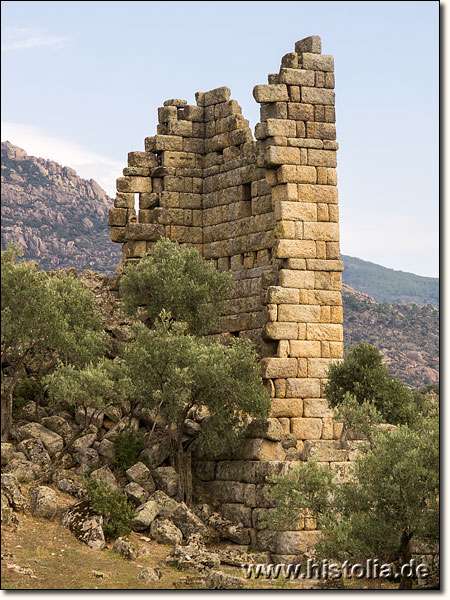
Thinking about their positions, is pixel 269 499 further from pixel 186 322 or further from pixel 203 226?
pixel 203 226

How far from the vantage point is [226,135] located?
30.8m

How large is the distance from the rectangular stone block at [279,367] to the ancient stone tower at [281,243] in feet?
0.07

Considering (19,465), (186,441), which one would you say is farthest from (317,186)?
(19,465)

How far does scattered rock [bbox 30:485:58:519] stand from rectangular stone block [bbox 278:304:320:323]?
7.00 m

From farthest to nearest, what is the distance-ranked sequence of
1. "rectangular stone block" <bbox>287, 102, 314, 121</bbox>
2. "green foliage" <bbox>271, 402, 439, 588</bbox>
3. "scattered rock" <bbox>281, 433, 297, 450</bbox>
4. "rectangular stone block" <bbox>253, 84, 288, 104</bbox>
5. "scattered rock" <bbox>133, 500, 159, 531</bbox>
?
1. "rectangular stone block" <bbox>287, 102, 314, 121</bbox>
2. "rectangular stone block" <bbox>253, 84, 288, 104</bbox>
3. "scattered rock" <bbox>281, 433, 297, 450</bbox>
4. "scattered rock" <bbox>133, 500, 159, 531</bbox>
5. "green foliage" <bbox>271, 402, 439, 588</bbox>

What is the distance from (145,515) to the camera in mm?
23984

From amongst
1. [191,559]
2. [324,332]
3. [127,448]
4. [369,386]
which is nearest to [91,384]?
[127,448]

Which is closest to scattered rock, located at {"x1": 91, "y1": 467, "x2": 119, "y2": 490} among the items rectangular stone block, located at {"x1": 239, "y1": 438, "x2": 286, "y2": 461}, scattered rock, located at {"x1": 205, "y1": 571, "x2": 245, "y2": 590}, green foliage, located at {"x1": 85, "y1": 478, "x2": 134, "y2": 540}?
green foliage, located at {"x1": 85, "y1": 478, "x2": 134, "y2": 540}

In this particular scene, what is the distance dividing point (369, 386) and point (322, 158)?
5.44 m

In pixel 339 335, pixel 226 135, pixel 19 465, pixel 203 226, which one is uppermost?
pixel 226 135

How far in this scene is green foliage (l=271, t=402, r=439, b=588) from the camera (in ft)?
69.9

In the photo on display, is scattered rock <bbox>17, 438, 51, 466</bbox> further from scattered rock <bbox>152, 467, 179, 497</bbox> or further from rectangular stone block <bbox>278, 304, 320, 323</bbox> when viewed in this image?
rectangular stone block <bbox>278, 304, 320, 323</bbox>

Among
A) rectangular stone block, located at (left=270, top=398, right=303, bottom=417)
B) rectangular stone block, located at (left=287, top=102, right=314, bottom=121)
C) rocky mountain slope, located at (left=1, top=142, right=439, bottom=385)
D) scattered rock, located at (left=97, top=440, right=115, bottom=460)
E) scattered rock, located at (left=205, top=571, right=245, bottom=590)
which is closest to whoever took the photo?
scattered rock, located at (left=205, top=571, right=245, bottom=590)

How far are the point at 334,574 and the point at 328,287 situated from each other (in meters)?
8.34
